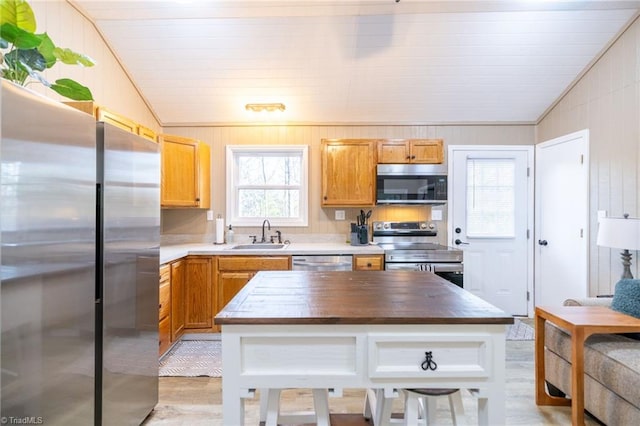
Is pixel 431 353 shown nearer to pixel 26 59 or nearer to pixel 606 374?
pixel 606 374

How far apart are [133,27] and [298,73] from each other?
149 cm

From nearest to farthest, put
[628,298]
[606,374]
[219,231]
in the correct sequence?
[606,374] → [628,298] → [219,231]

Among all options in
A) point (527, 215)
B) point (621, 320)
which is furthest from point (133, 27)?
point (527, 215)

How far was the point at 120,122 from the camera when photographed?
Result: 8.38ft

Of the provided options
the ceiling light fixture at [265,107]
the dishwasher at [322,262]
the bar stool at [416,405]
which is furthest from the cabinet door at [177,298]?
the bar stool at [416,405]

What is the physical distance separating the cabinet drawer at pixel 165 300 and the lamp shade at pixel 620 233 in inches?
141

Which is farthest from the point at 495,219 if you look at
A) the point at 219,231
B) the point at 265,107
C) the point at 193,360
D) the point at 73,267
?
the point at 73,267

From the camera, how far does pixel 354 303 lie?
49.6 inches

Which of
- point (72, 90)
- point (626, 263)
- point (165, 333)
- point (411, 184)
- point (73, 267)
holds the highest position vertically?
point (72, 90)

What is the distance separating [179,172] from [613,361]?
3.63m

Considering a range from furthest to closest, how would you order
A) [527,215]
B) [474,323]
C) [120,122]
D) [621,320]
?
[527,215]
[120,122]
[621,320]
[474,323]

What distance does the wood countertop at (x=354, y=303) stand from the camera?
3.60 ft

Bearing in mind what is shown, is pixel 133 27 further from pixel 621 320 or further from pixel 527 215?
pixel 527 215

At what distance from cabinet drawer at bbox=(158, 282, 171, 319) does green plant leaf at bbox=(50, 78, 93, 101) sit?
1.61 metres
